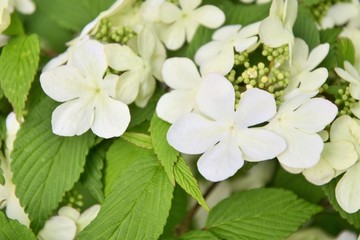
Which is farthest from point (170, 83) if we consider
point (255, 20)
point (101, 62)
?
point (255, 20)

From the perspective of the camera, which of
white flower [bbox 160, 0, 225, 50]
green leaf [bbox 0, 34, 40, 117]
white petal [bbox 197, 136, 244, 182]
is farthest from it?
white flower [bbox 160, 0, 225, 50]

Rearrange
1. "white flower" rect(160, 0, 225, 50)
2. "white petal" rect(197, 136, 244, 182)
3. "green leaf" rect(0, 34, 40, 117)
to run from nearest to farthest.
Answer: "white petal" rect(197, 136, 244, 182) → "green leaf" rect(0, 34, 40, 117) → "white flower" rect(160, 0, 225, 50)

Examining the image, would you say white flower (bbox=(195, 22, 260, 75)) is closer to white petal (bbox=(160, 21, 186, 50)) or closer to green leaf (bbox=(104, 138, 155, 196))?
white petal (bbox=(160, 21, 186, 50))

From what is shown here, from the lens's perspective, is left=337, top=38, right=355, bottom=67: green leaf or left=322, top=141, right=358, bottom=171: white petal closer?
left=322, top=141, right=358, bottom=171: white petal

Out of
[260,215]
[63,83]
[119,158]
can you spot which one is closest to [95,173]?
[119,158]

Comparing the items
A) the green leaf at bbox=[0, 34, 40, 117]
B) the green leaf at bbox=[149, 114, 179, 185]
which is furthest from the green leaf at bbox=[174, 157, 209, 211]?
the green leaf at bbox=[0, 34, 40, 117]
